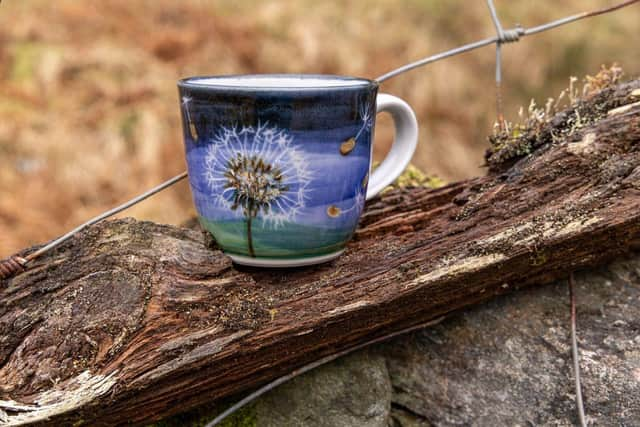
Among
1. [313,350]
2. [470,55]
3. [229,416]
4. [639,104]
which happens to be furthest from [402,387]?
[470,55]

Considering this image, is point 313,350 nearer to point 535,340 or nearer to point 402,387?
point 402,387

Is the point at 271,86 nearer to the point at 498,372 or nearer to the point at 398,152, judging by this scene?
the point at 398,152

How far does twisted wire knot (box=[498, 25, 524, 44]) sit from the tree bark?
23 cm

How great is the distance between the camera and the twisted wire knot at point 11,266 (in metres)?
1.11

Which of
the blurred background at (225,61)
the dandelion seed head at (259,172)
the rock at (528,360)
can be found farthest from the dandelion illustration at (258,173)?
the blurred background at (225,61)

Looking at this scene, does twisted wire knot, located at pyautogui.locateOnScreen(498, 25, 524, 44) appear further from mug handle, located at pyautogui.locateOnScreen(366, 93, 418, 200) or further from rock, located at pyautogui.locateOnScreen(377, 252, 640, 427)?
rock, located at pyautogui.locateOnScreen(377, 252, 640, 427)

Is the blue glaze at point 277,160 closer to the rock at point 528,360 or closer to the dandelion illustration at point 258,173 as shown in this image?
the dandelion illustration at point 258,173

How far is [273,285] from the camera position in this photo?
1.17 metres

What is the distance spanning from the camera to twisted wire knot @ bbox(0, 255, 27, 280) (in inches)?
43.8

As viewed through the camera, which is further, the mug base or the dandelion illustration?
the mug base

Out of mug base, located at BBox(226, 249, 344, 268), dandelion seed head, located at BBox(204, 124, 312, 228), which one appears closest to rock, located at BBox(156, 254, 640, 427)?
mug base, located at BBox(226, 249, 344, 268)

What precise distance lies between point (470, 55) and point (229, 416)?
381cm

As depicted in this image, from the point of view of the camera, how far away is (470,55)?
4469mm

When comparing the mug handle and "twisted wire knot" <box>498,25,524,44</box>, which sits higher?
"twisted wire knot" <box>498,25,524,44</box>
